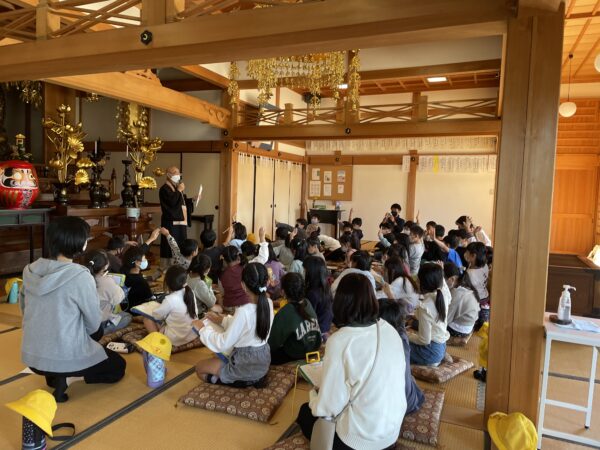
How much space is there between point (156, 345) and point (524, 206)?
2095mm

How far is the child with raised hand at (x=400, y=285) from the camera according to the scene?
11.9 ft

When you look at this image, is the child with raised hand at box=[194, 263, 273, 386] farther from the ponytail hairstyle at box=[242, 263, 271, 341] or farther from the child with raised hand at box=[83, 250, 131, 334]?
the child with raised hand at box=[83, 250, 131, 334]

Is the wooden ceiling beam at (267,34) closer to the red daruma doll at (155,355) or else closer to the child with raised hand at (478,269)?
the red daruma doll at (155,355)

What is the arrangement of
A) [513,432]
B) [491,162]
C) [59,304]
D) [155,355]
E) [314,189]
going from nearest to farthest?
[513,432] → [59,304] → [155,355] → [491,162] → [314,189]

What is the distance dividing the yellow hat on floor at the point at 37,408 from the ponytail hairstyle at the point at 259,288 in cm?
103

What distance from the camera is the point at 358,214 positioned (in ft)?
35.5

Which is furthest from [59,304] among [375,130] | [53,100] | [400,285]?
[53,100]

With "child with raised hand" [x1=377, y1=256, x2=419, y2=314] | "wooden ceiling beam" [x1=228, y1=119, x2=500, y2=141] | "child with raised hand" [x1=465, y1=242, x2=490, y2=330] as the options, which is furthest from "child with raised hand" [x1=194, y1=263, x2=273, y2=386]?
"wooden ceiling beam" [x1=228, y1=119, x2=500, y2=141]

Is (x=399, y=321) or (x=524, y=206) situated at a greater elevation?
(x=524, y=206)

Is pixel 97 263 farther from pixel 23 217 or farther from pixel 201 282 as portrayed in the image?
pixel 23 217

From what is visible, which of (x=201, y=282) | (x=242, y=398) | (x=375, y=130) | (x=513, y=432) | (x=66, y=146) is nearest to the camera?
(x=513, y=432)

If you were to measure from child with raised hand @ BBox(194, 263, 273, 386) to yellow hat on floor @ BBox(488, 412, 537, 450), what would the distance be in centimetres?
123

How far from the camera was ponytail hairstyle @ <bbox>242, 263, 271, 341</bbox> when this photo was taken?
7.91ft

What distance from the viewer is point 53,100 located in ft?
24.2
